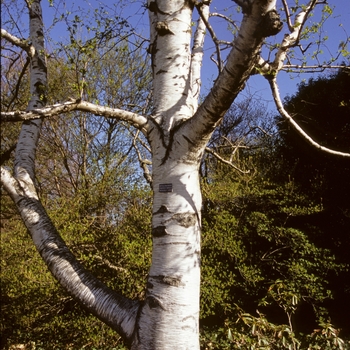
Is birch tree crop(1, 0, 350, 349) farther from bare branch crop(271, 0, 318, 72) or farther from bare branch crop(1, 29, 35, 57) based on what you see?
bare branch crop(1, 29, 35, 57)

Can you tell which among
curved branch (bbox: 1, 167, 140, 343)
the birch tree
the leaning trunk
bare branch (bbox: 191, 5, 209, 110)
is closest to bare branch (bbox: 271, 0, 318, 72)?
the birch tree

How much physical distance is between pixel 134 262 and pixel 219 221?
2.07 metres

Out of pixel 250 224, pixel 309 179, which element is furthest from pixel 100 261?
pixel 309 179

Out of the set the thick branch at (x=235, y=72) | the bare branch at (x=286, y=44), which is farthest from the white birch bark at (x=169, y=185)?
the bare branch at (x=286, y=44)

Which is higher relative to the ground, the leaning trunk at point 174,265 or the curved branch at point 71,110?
the curved branch at point 71,110

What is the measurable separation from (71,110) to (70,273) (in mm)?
991

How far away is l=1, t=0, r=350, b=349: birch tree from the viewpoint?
162cm

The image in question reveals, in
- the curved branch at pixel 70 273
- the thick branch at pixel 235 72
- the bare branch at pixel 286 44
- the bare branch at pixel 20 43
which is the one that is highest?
the bare branch at pixel 20 43

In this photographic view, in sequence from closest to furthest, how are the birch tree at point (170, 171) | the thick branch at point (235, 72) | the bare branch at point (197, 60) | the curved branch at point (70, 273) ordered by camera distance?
the thick branch at point (235, 72)
the birch tree at point (170, 171)
the curved branch at point (70, 273)
the bare branch at point (197, 60)

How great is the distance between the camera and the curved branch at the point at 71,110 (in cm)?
A: 190

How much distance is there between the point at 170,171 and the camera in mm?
1903

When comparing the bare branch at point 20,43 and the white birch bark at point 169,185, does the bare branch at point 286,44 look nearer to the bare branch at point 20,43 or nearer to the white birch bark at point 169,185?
the white birch bark at point 169,185

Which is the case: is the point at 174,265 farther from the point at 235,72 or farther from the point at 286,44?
the point at 286,44

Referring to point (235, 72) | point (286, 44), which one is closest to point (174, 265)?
point (235, 72)
